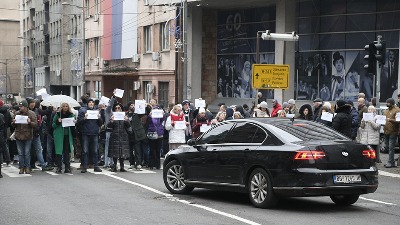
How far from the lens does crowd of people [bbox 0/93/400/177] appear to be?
18.8m

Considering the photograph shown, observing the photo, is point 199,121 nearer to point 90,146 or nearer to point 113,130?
point 113,130

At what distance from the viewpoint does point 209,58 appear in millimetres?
40844

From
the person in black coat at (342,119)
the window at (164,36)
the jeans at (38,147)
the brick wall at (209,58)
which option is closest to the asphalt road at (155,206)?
the person in black coat at (342,119)

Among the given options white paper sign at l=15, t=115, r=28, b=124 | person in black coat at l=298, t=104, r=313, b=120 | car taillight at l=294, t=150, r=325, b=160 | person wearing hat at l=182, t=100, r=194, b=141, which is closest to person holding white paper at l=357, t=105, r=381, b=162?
person in black coat at l=298, t=104, r=313, b=120

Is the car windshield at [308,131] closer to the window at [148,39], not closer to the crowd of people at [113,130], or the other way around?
the crowd of people at [113,130]

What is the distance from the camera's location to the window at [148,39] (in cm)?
4612

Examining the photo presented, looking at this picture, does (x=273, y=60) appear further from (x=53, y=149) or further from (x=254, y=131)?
(x=254, y=131)

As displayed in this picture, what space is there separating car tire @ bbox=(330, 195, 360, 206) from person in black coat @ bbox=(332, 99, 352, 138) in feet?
15.2

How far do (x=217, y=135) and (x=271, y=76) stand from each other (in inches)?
460

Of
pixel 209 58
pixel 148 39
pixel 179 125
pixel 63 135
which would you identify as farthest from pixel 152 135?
pixel 148 39

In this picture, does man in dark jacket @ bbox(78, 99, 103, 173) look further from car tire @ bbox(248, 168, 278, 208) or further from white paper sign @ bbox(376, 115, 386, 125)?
car tire @ bbox(248, 168, 278, 208)

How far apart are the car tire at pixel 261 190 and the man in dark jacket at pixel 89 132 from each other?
7577mm

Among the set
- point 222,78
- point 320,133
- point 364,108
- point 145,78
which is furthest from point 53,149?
point 145,78

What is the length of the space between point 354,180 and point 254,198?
1.63m
